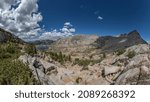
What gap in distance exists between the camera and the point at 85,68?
99.6ft

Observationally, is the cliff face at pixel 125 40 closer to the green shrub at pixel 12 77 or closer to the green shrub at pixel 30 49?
the green shrub at pixel 12 77

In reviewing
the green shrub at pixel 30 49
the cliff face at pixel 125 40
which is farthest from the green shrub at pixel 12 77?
the green shrub at pixel 30 49

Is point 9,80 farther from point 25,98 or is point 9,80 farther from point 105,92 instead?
point 105,92

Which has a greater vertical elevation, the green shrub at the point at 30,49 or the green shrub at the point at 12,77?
the green shrub at the point at 30,49

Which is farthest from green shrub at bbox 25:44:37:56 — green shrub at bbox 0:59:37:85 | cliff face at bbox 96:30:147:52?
green shrub at bbox 0:59:37:85

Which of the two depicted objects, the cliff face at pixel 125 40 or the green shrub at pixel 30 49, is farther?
the green shrub at pixel 30 49

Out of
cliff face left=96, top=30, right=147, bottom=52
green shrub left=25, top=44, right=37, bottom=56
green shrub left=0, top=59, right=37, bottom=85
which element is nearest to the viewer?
green shrub left=0, top=59, right=37, bottom=85

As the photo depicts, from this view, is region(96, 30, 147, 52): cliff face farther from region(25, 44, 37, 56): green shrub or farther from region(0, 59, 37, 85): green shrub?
region(25, 44, 37, 56): green shrub

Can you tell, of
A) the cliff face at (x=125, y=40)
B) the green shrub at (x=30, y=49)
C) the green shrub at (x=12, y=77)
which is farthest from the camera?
the green shrub at (x=30, y=49)

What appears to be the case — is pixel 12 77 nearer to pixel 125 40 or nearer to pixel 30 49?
pixel 30 49

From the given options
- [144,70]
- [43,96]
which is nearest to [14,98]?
[43,96]

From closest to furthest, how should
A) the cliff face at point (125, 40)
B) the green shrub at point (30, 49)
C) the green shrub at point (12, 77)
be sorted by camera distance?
1. the green shrub at point (12, 77)
2. the cliff face at point (125, 40)
3. the green shrub at point (30, 49)

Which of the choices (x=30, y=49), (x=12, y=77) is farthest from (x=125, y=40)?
(x=12, y=77)

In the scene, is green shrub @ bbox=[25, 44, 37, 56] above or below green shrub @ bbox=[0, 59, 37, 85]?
above
